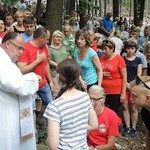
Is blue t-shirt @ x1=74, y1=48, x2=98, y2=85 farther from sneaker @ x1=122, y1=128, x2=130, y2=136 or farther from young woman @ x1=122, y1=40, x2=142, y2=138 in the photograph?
sneaker @ x1=122, y1=128, x2=130, y2=136

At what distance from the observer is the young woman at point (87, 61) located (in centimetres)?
669

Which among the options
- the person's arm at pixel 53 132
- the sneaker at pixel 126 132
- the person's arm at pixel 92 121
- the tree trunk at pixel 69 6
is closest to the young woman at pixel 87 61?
the sneaker at pixel 126 132

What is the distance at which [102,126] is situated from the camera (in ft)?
15.5

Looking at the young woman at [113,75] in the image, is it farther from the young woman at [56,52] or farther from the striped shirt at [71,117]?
the striped shirt at [71,117]

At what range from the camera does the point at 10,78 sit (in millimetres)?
3801

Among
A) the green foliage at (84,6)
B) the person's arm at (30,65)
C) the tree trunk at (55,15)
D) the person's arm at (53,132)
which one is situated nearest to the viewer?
the person's arm at (53,132)

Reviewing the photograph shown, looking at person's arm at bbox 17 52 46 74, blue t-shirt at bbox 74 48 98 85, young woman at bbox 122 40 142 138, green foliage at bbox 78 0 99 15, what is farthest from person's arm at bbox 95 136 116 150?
green foliage at bbox 78 0 99 15

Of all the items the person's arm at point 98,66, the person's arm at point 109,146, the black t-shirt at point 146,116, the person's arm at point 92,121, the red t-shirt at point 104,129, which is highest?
the black t-shirt at point 146,116

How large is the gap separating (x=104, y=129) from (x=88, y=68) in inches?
85.1

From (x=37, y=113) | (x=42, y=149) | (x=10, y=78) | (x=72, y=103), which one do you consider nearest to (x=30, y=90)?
(x=10, y=78)

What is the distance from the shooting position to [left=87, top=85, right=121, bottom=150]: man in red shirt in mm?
4719

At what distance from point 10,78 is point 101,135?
1481mm

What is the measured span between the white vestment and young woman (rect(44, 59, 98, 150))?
1.64 ft

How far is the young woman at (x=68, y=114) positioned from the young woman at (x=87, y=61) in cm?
303
